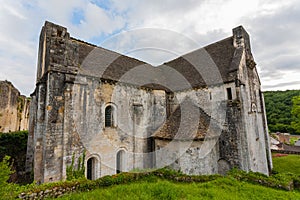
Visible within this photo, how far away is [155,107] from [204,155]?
6.23 m

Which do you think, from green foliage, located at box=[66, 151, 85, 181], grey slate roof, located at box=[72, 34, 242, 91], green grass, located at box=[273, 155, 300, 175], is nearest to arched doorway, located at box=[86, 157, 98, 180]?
green foliage, located at box=[66, 151, 85, 181]

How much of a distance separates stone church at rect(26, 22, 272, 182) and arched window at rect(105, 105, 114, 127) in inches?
3.2

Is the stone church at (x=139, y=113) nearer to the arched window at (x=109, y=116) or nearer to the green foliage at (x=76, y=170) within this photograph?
the arched window at (x=109, y=116)

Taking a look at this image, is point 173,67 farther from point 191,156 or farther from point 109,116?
point 191,156

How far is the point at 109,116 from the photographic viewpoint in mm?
13078

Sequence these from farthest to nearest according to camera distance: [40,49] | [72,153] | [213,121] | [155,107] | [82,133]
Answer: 1. [155,107]
2. [213,121]
3. [40,49]
4. [82,133]
5. [72,153]

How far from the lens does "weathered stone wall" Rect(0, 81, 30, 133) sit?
19672 mm

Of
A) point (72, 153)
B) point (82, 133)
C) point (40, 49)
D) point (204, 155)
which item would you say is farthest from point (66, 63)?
point (204, 155)

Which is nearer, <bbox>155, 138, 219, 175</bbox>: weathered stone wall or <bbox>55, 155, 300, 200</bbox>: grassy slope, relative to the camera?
<bbox>55, 155, 300, 200</bbox>: grassy slope

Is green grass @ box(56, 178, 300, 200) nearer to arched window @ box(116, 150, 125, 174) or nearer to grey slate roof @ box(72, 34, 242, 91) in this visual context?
arched window @ box(116, 150, 125, 174)

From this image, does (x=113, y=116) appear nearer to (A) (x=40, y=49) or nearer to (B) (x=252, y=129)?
(A) (x=40, y=49)

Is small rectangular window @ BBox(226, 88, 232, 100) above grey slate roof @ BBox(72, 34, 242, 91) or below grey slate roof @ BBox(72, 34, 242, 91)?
below

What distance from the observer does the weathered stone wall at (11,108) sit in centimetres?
1967

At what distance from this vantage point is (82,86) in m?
11.2
